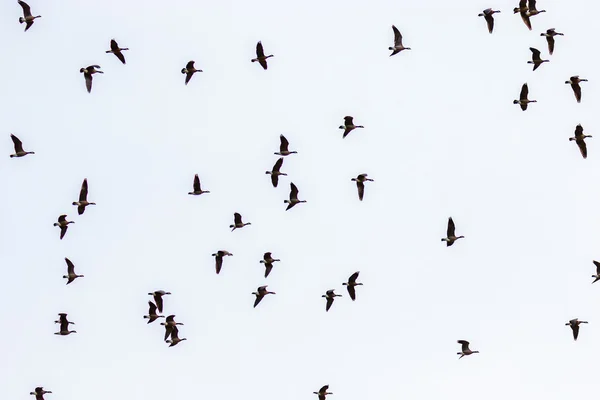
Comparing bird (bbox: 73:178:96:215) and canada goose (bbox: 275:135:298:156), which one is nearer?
bird (bbox: 73:178:96:215)

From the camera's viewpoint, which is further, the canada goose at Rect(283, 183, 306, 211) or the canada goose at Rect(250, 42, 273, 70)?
the canada goose at Rect(283, 183, 306, 211)

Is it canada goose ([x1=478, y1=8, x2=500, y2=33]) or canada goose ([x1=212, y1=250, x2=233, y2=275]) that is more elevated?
canada goose ([x1=478, y1=8, x2=500, y2=33])

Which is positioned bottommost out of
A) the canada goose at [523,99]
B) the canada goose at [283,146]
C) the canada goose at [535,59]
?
the canada goose at [283,146]

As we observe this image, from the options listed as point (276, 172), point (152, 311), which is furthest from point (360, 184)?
point (152, 311)

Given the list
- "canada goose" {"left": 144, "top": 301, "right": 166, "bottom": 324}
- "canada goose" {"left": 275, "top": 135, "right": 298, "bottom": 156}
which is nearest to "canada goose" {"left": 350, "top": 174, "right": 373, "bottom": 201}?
"canada goose" {"left": 275, "top": 135, "right": 298, "bottom": 156}

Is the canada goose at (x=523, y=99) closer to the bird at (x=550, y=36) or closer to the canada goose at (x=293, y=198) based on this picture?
the bird at (x=550, y=36)

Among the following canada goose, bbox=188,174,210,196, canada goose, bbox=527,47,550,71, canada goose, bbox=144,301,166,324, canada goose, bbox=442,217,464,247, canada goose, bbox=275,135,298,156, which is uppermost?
canada goose, bbox=527,47,550,71

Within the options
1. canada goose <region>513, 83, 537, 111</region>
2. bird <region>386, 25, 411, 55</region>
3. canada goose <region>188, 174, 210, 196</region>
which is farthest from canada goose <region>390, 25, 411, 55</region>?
canada goose <region>188, 174, 210, 196</region>

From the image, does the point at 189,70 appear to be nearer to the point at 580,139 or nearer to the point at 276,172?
the point at 276,172

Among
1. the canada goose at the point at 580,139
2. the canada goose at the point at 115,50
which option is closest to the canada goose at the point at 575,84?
the canada goose at the point at 580,139

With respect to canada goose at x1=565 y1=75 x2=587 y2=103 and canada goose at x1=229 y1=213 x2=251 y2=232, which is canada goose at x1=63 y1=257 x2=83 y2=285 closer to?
canada goose at x1=229 y1=213 x2=251 y2=232

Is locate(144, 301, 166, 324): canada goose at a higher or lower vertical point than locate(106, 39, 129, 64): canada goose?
lower

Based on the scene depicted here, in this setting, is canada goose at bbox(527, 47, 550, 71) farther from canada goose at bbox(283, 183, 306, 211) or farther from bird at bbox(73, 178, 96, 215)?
bird at bbox(73, 178, 96, 215)

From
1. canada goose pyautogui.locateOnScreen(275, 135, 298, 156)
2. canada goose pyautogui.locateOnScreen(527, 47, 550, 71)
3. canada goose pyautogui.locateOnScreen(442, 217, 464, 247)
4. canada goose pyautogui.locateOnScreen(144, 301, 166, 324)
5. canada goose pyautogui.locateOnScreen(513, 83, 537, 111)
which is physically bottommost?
canada goose pyautogui.locateOnScreen(144, 301, 166, 324)
